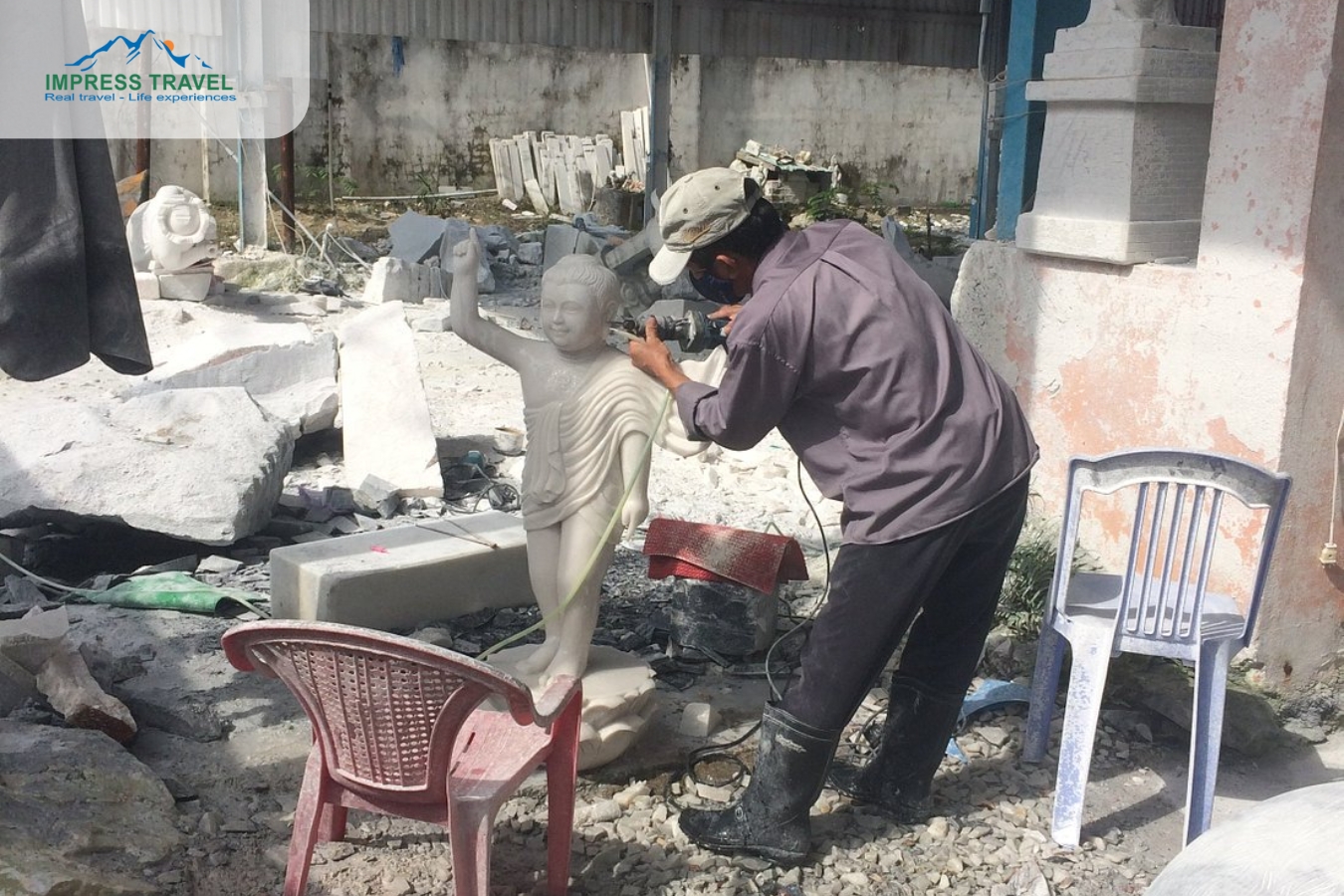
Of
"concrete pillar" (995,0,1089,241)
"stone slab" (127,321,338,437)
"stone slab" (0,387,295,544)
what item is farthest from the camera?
"concrete pillar" (995,0,1089,241)

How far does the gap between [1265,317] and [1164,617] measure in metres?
1.31

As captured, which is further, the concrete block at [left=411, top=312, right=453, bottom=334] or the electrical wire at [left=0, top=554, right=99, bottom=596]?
the concrete block at [left=411, top=312, right=453, bottom=334]

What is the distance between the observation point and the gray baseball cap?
361 centimetres

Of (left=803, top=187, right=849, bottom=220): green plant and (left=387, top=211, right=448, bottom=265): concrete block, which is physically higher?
(left=803, top=187, right=849, bottom=220): green plant

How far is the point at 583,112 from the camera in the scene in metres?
17.2

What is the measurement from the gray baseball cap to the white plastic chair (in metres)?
1.40

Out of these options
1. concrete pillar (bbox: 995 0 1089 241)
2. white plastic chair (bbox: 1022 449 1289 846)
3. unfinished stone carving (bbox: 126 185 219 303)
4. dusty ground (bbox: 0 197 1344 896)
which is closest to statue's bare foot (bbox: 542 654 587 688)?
dusty ground (bbox: 0 197 1344 896)

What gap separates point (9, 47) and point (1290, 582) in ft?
15.6

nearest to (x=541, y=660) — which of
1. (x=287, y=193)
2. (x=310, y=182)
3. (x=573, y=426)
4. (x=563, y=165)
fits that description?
(x=573, y=426)

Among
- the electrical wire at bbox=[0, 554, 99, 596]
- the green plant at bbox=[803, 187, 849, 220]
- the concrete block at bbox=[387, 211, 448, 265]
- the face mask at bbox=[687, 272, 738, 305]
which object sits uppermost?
the face mask at bbox=[687, 272, 738, 305]

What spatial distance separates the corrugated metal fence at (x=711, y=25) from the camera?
512 inches

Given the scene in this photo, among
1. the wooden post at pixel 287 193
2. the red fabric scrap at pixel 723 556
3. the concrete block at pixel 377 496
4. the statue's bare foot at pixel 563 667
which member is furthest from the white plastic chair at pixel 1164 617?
the wooden post at pixel 287 193

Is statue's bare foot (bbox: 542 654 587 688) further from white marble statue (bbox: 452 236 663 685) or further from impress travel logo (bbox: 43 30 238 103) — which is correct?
impress travel logo (bbox: 43 30 238 103)

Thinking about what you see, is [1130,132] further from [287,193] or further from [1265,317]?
[287,193]
